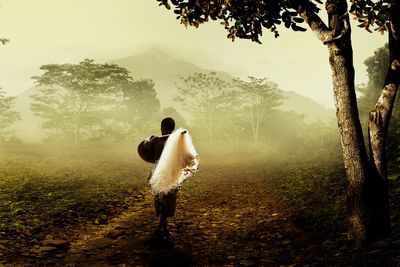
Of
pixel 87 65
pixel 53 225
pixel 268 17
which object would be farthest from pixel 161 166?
pixel 87 65

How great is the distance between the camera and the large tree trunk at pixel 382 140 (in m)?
4.29

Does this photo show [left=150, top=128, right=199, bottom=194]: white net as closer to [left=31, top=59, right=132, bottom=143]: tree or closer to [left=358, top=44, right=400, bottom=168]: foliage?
[left=358, top=44, right=400, bottom=168]: foliage

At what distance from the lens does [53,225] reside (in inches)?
257

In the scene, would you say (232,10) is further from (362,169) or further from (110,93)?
(110,93)

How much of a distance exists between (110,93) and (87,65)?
467cm

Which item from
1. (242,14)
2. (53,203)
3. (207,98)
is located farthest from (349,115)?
(207,98)

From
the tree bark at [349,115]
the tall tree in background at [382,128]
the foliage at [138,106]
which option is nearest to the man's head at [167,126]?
the tree bark at [349,115]

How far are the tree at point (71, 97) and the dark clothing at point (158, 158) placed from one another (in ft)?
114

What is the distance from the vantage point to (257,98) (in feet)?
167

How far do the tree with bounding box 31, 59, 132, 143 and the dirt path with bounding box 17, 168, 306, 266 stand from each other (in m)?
32.9

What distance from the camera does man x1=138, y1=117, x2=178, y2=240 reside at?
5.57 meters

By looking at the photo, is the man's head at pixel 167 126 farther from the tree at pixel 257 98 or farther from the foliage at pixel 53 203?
the tree at pixel 257 98

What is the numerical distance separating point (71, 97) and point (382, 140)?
39.9 m

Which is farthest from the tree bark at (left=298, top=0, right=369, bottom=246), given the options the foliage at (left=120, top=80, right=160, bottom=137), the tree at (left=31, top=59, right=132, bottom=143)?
the foliage at (left=120, top=80, right=160, bottom=137)
